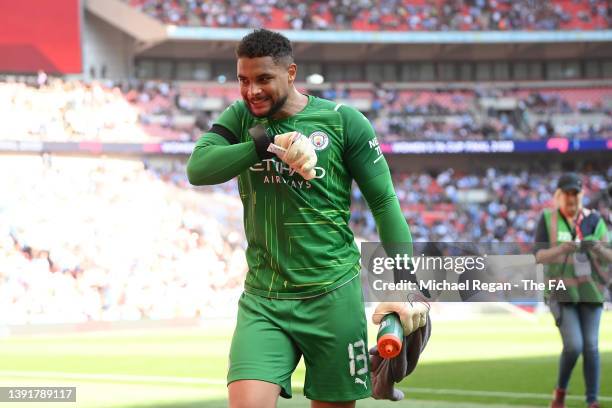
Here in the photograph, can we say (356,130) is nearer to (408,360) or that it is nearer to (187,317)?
(408,360)

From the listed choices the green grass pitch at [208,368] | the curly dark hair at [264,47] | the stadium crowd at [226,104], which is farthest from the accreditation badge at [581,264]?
the stadium crowd at [226,104]

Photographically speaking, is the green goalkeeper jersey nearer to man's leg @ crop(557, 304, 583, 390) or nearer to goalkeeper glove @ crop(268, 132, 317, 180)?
goalkeeper glove @ crop(268, 132, 317, 180)

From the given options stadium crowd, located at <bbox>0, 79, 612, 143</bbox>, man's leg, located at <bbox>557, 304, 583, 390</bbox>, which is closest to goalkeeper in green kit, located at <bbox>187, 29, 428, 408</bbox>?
man's leg, located at <bbox>557, 304, 583, 390</bbox>

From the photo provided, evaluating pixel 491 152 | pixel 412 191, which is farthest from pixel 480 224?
pixel 491 152

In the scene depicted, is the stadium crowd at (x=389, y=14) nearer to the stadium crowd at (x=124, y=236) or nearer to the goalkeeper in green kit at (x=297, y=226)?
the stadium crowd at (x=124, y=236)

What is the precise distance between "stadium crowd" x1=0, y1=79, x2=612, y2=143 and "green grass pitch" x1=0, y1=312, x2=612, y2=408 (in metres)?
17.8

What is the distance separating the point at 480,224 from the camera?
1401 inches

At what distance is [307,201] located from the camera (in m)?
4.46

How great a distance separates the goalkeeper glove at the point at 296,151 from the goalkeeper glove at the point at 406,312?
0.77 meters

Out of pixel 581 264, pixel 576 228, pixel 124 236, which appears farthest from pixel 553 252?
pixel 124 236

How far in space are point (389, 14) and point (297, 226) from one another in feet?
135

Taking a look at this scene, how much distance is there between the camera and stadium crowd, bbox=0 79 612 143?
34125mm

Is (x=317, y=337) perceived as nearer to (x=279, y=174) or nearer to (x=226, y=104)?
(x=279, y=174)

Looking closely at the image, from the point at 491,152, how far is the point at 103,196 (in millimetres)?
19787
